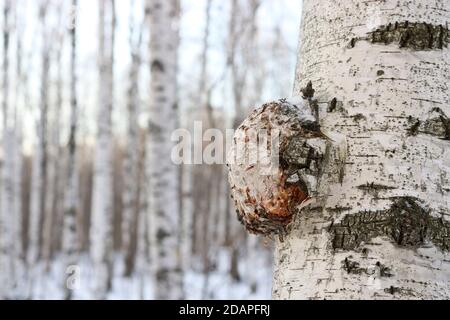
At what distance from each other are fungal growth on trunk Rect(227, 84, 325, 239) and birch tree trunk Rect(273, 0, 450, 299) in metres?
0.02

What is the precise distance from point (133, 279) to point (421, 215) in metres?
12.8

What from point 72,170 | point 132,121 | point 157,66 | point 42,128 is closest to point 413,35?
point 157,66

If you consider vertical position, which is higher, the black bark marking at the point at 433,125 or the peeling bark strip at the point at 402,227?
the black bark marking at the point at 433,125

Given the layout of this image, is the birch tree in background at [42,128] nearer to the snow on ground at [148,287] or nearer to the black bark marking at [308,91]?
the snow on ground at [148,287]

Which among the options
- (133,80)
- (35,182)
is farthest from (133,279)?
(133,80)

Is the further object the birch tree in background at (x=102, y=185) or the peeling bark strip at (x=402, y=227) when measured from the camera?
the birch tree in background at (x=102, y=185)

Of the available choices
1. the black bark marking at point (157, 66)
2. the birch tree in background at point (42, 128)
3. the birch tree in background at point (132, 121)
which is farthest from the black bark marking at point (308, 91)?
the birch tree in background at point (42, 128)

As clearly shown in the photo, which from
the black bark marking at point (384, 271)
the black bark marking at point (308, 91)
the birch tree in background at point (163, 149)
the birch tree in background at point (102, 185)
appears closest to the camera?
the black bark marking at point (384, 271)

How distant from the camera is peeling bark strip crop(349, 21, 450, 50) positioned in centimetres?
88

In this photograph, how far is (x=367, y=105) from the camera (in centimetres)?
87

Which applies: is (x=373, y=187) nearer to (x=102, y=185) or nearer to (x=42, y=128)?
(x=102, y=185)

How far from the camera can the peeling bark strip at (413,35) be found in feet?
2.87

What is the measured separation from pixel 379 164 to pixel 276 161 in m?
0.17

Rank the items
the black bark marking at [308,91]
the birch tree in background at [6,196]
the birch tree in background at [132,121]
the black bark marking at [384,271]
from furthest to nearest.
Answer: the birch tree in background at [132,121] < the birch tree in background at [6,196] < the black bark marking at [308,91] < the black bark marking at [384,271]
